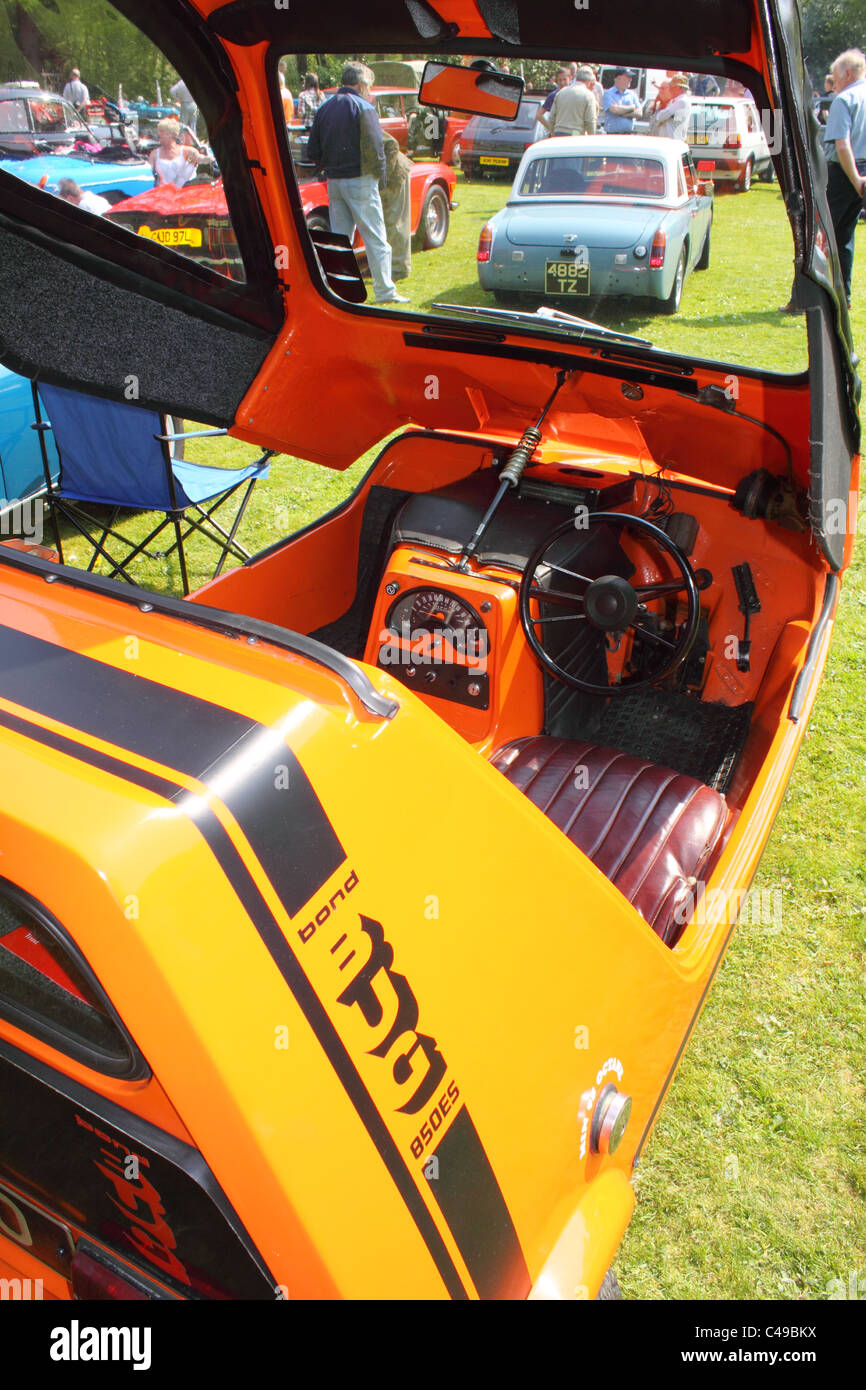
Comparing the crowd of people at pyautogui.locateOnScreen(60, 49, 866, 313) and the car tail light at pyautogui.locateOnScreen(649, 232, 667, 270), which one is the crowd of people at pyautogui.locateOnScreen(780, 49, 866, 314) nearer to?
the crowd of people at pyautogui.locateOnScreen(60, 49, 866, 313)

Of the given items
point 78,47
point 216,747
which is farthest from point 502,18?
point 216,747

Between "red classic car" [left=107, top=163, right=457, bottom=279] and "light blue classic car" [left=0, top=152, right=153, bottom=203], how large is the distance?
0.05 meters

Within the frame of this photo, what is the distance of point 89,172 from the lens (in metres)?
2.93

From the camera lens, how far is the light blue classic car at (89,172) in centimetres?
276

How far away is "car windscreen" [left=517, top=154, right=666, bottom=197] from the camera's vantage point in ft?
8.32

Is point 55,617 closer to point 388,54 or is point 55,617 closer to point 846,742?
point 388,54

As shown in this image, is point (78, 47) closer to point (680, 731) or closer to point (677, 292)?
point (677, 292)

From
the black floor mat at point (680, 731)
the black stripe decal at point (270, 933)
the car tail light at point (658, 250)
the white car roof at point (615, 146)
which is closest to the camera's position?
the black stripe decal at point (270, 933)

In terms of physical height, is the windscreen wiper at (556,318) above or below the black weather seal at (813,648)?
above

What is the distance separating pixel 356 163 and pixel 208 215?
49 centimetres

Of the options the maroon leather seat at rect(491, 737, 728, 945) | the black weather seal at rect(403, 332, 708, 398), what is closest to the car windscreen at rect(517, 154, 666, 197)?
the black weather seal at rect(403, 332, 708, 398)

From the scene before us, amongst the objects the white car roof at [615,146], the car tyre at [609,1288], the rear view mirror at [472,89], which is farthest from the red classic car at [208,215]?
the car tyre at [609,1288]

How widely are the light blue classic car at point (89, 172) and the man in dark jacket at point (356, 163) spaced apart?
1.74 ft

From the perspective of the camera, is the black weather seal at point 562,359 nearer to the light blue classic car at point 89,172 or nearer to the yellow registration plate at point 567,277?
the yellow registration plate at point 567,277
